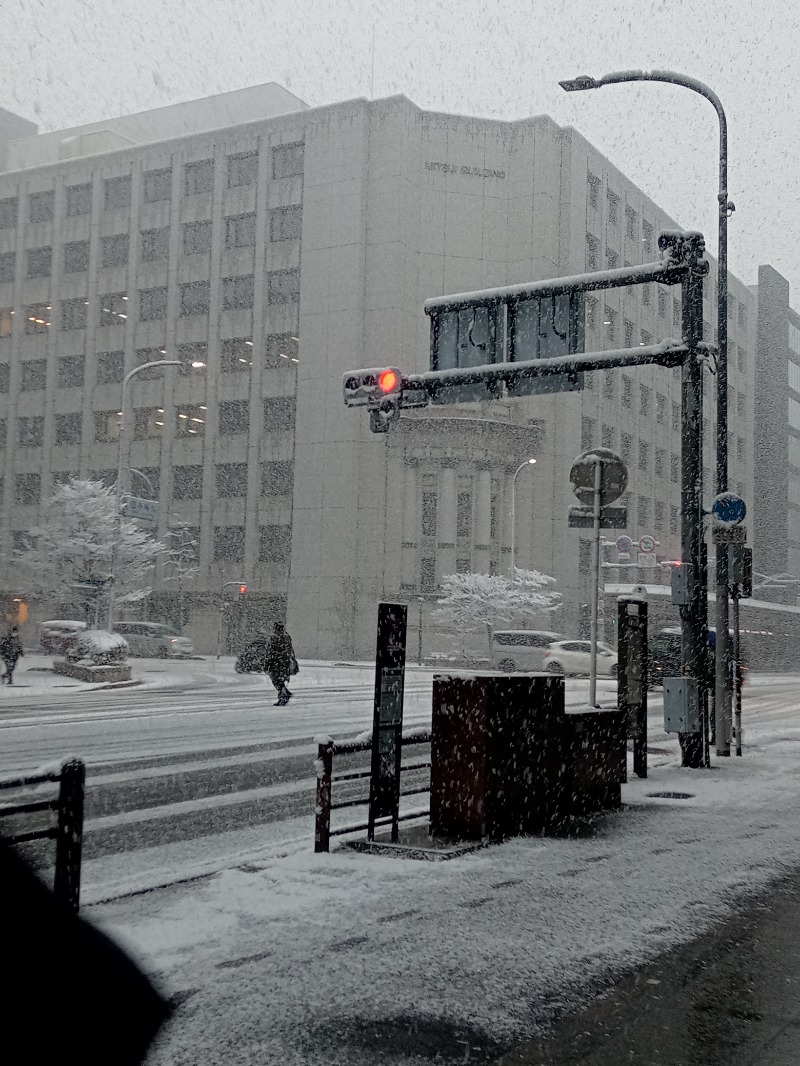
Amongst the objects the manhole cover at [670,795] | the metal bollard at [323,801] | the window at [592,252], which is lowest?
the manhole cover at [670,795]

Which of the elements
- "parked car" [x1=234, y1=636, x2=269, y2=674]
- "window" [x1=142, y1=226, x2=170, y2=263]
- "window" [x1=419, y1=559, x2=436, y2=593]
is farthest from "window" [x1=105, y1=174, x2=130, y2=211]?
"parked car" [x1=234, y1=636, x2=269, y2=674]

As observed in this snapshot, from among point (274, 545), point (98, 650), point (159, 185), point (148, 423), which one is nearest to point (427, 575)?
point (274, 545)

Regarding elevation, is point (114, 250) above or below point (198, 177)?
below

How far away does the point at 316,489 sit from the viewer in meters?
54.6

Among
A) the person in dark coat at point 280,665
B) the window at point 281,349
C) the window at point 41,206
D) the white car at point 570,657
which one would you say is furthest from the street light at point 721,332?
the window at point 41,206

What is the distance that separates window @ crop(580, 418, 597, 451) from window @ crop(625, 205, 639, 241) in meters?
12.5

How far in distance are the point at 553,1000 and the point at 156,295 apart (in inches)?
2403

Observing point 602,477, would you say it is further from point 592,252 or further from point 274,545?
point 592,252

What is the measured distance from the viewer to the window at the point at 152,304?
61.1 metres

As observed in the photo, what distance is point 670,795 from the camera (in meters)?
10.2

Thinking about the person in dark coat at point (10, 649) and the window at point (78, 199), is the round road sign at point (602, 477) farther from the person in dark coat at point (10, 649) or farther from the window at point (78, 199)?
the window at point (78, 199)

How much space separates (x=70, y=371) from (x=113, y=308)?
184 inches

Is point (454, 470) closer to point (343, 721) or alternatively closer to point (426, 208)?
point (426, 208)

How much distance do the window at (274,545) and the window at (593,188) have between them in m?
25.1
